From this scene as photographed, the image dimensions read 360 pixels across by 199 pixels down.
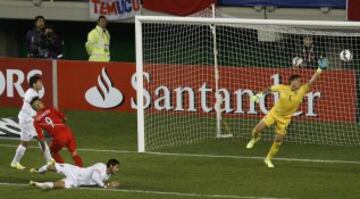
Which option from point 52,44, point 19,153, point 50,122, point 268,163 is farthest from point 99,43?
point 50,122

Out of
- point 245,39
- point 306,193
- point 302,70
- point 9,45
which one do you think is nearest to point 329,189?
point 306,193

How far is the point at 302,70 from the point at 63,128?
24.7 feet

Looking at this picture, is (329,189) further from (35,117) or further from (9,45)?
(9,45)

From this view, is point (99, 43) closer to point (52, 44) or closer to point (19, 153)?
point (52, 44)

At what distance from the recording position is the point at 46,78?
29453mm

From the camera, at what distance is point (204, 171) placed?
2233 cm

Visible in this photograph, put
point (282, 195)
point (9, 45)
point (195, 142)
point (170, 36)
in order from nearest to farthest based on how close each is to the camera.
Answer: point (282, 195) → point (195, 142) → point (170, 36) → point (9, 45)

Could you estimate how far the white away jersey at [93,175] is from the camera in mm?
20094

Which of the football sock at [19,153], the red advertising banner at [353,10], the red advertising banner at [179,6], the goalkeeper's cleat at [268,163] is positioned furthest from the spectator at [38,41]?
the goalkeeper's cleat at [268,163]

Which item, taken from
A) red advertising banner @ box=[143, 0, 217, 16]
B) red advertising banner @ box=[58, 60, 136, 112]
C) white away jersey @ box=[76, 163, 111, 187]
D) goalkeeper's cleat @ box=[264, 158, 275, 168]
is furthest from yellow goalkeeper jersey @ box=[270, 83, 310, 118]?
red advertising banner @ box=[143, 0, 217, 16]

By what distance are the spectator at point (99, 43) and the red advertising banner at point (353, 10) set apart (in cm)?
621

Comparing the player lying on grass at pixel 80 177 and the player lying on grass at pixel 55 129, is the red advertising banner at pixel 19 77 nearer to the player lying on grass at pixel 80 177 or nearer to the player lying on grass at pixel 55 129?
the player lying on grass at pixel 55 129

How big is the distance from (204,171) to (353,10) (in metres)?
11.0

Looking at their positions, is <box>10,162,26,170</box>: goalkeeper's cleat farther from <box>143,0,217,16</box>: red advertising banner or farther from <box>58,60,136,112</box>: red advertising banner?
<box>143,0,217,16</box>: red advertising banner
